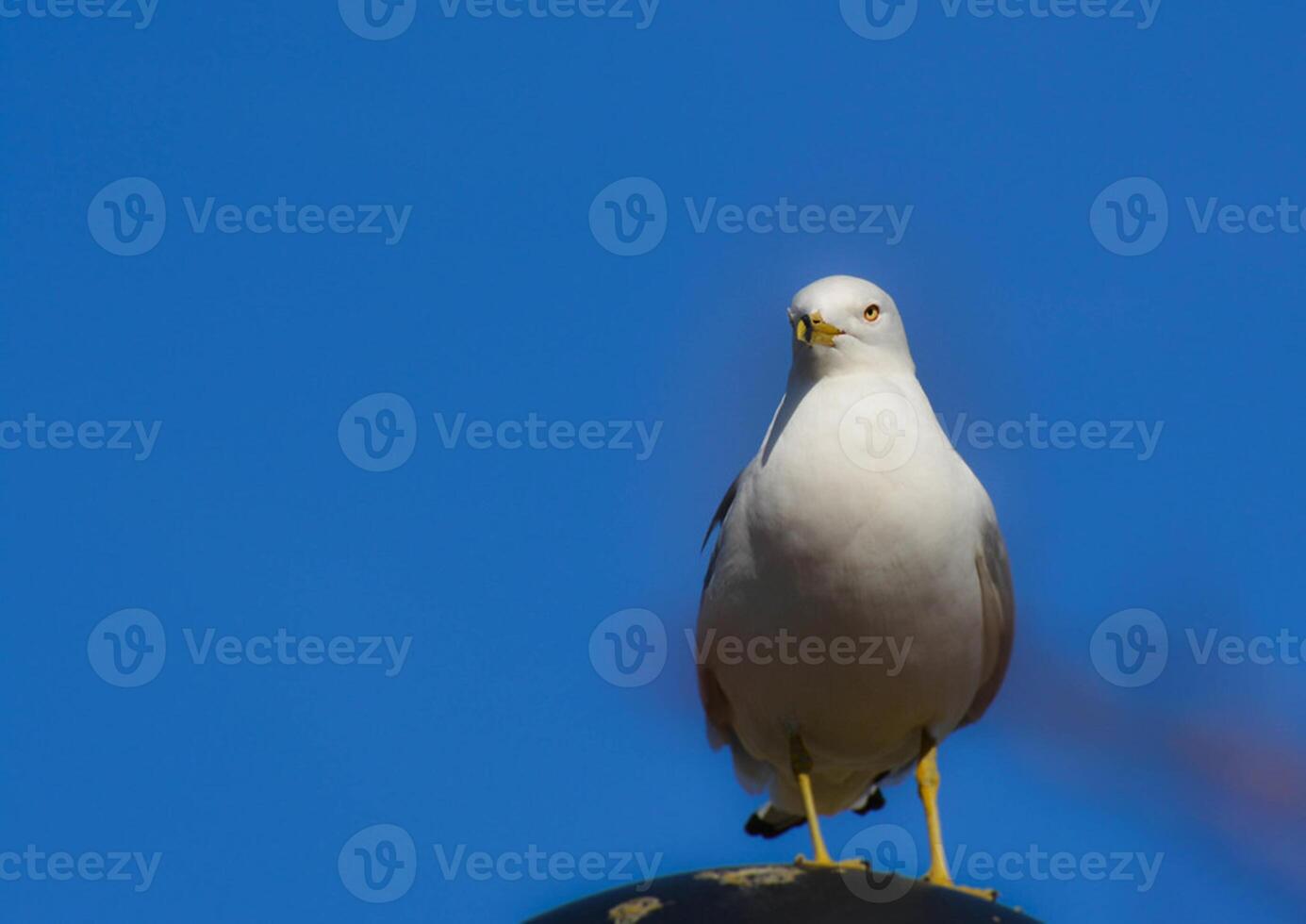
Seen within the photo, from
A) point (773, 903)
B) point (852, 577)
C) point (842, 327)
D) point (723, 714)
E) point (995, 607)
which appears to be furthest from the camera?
point (723, 714)

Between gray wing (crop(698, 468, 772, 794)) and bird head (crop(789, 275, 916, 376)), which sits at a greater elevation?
bird head (crop(789, 275, 916, 376))

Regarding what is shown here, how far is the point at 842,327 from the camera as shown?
28.1 feet

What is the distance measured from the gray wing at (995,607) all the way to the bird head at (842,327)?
965 millimetres

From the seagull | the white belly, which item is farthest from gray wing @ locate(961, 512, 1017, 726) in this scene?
the white belly

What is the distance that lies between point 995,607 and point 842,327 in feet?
4.89

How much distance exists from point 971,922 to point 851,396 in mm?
3194

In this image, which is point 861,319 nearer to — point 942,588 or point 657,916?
point 942,588

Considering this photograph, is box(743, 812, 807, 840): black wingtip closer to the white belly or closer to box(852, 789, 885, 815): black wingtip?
box(852, 789, 885, 815): black wingtip

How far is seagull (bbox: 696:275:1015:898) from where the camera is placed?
778cm

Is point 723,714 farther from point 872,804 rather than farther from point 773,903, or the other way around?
point 773,903

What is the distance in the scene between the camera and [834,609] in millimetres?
7773

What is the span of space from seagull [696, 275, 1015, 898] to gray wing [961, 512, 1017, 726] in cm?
1

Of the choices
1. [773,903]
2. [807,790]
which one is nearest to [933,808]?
[807,790]

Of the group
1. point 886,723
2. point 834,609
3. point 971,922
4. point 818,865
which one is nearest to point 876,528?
point 834,609
